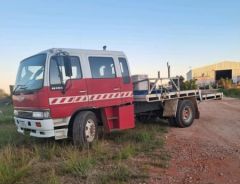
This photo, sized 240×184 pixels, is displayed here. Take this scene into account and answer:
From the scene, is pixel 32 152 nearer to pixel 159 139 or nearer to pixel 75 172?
pixel 75 172

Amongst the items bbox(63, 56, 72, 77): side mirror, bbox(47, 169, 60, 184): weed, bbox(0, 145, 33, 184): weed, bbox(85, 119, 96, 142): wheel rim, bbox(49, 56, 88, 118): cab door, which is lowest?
bbox(47, 169, 60, 184): weed

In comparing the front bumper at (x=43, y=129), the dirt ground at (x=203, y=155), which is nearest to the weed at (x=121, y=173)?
the dirt ground at (x=203, y=155)

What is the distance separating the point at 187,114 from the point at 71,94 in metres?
5.32

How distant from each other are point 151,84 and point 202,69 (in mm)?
34947

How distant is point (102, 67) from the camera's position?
8398mm

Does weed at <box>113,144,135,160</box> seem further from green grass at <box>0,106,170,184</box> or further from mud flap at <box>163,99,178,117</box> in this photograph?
mud flap at <box>163,99,178,117</box>

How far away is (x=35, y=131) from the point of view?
739 centimetres

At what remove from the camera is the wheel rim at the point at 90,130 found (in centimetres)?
779

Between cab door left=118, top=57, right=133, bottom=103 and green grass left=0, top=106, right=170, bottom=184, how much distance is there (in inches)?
45.8

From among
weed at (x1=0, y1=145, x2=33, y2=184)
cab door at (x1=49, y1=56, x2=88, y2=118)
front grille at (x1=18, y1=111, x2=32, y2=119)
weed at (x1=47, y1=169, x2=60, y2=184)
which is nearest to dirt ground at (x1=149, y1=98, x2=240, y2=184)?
weed at (x1=47, y1=169, x2=60, y2=184)

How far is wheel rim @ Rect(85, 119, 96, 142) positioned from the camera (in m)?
7.79

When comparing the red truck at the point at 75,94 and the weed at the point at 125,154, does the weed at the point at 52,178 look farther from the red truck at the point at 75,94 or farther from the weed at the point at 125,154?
the red truck at the point at 75,94

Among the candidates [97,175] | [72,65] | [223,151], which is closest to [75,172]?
[97,175]

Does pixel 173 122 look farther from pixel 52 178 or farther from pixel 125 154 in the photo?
pixel 52 178
